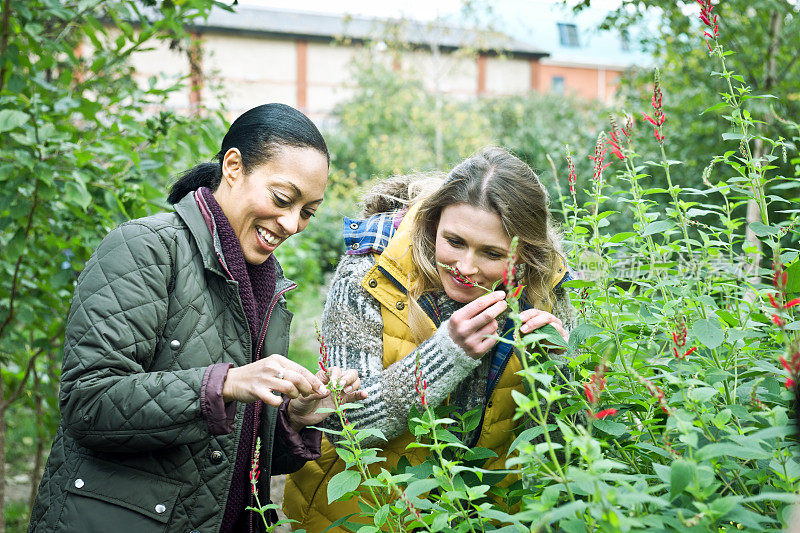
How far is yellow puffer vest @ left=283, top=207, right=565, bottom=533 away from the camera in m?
Answer: 2.27

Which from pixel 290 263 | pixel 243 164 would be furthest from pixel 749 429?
pixel 290 263

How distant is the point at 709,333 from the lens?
145cm

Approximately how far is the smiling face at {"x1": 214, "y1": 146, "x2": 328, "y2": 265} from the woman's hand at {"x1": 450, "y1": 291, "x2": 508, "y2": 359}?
583mm

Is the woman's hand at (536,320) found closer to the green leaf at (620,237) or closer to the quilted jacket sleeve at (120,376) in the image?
the green leaf at (620,237)

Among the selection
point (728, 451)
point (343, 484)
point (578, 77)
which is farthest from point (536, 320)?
point (578, 77)

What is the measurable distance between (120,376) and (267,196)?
687 mm

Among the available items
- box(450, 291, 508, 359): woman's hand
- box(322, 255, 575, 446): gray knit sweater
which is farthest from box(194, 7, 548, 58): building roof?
box(450, 291, 508, 359): woman's hand

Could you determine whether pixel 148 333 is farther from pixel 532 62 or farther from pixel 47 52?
pixel 532 62

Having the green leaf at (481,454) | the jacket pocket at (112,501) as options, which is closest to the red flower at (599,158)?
the green leaf at (481,454)

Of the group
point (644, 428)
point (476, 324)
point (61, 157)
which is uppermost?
point (61, 157)

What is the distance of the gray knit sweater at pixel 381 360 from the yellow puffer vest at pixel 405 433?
40mm

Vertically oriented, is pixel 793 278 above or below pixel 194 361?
above

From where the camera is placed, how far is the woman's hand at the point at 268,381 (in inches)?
68.6

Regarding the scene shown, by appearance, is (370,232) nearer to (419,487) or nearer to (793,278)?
(419,487)
